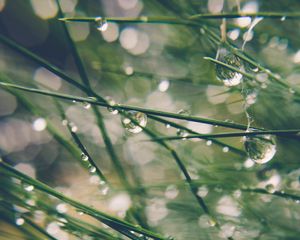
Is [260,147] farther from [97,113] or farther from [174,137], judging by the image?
[97,113]

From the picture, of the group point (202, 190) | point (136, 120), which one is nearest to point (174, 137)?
point (136, 120)

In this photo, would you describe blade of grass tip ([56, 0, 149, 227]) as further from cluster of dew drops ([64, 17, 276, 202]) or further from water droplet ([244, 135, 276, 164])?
water droplet ([244, 135, 276, 164])

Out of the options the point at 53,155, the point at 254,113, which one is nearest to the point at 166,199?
the point at 254,113

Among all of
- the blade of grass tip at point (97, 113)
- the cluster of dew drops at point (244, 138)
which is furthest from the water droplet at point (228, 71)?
the blade of grass tip at point (97, 113)

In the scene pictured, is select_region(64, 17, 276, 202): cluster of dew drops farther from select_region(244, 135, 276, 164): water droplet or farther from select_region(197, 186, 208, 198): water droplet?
select_region(197, 186, 208, 198): water droplet

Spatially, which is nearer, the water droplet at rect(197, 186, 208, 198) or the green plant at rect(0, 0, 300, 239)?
the green plant at rect(0, 0, 300, 239)

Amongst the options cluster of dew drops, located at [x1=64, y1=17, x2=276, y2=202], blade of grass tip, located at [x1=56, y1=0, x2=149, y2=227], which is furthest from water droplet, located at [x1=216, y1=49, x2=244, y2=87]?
blade of grass tip, located at [x1=56, y1=0, x2=149, y2=227]

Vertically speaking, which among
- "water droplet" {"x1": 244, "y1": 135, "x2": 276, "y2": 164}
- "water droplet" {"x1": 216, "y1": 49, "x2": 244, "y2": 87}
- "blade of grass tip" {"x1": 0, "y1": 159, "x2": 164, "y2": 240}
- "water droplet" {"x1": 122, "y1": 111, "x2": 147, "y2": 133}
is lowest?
"blade of grass tip" {"x1": 0, "y1": 159, "x2": 164, "y2": 240}

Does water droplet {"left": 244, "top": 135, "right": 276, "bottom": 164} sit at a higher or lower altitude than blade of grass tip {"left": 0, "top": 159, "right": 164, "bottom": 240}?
higher
